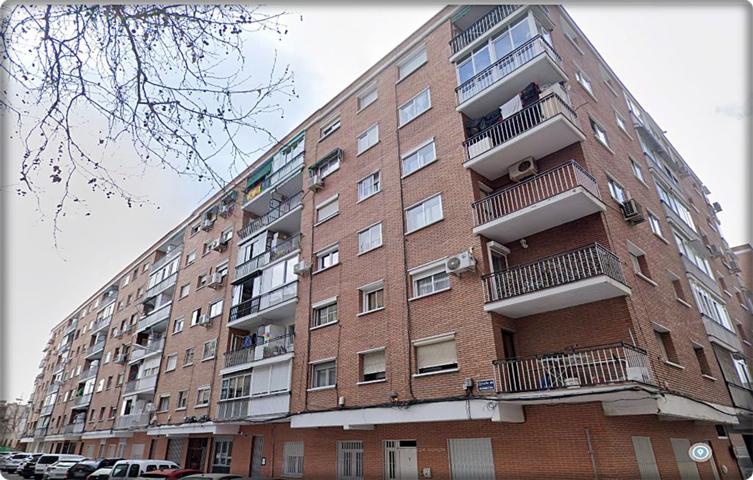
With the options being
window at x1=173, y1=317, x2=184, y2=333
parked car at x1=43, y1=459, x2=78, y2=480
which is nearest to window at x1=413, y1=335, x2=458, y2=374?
window at x1=173, y1=317, x2=184, y2=333

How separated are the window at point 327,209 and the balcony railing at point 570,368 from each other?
1039cm

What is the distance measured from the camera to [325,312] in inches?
676

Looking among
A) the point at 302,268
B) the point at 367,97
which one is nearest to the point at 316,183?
the point at 302,268

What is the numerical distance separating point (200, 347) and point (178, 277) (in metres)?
7.82

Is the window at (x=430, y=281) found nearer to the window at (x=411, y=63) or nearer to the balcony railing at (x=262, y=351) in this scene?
the balcony railing at (x=262, y=351)

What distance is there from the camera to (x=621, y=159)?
15711 mm

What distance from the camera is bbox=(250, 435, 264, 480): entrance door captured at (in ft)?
59.0

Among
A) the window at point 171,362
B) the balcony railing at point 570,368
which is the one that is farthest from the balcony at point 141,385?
the balcony railing at point 570,368

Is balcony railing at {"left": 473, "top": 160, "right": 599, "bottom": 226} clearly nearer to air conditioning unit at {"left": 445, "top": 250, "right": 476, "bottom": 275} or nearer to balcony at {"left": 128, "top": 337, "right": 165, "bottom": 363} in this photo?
air conditioning unit at {"left": 445, "top": 250, "right": 476, "bottom": 275}

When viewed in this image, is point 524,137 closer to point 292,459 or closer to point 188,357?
point 292,459

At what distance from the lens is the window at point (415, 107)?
1670 centimetres

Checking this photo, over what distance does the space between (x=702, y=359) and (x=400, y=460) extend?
10.7 m

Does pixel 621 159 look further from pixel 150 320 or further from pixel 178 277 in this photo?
pixel 150 320

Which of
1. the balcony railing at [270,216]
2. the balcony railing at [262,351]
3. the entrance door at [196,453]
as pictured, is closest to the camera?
the balcony railing at [262,351]
